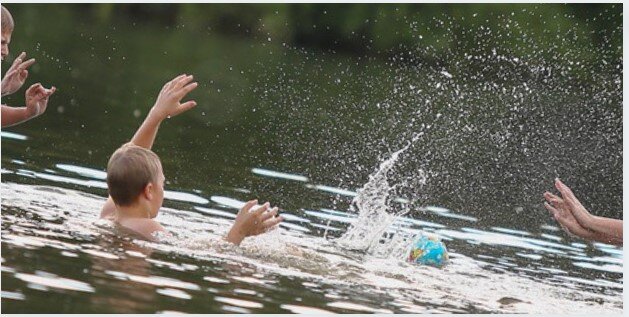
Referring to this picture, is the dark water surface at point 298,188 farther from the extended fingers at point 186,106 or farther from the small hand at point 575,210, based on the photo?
the extended fingers at point 186,106

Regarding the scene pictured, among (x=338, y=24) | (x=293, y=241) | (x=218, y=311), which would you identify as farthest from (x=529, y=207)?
(x=338, y=24)

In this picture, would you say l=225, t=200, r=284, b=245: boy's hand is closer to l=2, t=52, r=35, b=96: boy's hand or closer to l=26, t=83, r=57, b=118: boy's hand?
l=26, t=83, r=57, b=118: boy's hand

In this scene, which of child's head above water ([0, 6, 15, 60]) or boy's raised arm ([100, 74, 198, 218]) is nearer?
child's head above water ([0, 6, 15, 60])

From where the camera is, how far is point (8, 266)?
26.3 ft

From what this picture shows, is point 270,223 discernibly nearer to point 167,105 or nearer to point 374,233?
point 167,105

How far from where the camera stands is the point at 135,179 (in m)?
9.79

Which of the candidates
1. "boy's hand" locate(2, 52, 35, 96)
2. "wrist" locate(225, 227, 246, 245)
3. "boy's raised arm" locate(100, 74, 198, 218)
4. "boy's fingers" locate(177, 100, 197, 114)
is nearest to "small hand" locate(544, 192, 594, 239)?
"wrist" locate(225, 227, 246, 245)

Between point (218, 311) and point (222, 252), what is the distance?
6.27 feet

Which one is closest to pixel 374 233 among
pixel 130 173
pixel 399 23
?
pixel 130 173

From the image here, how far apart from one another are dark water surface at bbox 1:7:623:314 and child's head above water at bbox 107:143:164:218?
0.33 metres

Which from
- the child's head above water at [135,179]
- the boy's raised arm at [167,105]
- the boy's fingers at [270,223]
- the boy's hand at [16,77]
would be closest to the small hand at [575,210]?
the boy's fingers at [270,223]

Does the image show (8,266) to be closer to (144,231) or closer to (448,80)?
(144,231)

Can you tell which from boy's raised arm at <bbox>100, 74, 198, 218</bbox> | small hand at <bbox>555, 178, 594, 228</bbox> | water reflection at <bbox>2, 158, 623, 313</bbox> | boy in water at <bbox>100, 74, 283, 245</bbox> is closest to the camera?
water reflection at <bbox>2, 158, 623, 313</bbox>

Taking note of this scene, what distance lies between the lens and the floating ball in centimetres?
1038
